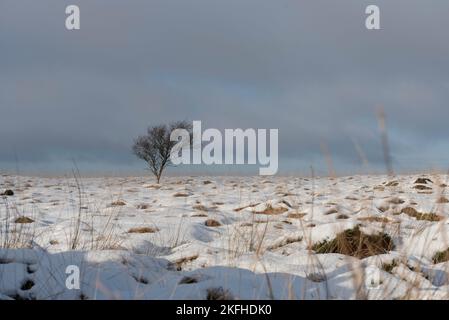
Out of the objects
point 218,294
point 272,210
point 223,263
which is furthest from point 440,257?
point 272,210

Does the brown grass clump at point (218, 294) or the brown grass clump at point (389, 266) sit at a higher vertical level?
the brown grass clump at point (218, 294)

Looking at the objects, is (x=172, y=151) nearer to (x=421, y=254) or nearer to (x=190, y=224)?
(x=190, y=224)

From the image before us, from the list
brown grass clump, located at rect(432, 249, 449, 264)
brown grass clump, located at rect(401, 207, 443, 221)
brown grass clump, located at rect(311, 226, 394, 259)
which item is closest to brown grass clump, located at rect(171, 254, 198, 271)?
brown grass clump, located at rect(311, 226, 394, 259)

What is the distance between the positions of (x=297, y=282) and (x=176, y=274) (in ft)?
3.42

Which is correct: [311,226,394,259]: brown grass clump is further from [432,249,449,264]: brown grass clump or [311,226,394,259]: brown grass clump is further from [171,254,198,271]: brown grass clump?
[171,254,198,271]: brown grass clump

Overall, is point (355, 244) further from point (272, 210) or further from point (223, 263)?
point (272, 210)

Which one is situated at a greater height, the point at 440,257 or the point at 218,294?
the point at 218,294

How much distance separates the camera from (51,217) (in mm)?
8453

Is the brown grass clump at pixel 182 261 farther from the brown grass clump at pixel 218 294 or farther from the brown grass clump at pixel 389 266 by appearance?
the brown grass clump at pixel 389 266

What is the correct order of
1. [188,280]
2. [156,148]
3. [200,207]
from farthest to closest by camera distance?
[156,148]
[200,207]
[188,280]

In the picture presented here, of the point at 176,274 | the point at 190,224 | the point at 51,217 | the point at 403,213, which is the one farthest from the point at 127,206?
the point at 176,274

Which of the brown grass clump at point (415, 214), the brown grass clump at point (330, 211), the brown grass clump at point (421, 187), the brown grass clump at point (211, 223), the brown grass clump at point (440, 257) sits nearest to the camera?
the brown grass clump at point (440, 257)

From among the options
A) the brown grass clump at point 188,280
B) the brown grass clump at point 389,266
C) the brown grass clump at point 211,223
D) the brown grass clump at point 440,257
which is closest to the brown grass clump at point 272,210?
the brown grass clump at point 211,223
